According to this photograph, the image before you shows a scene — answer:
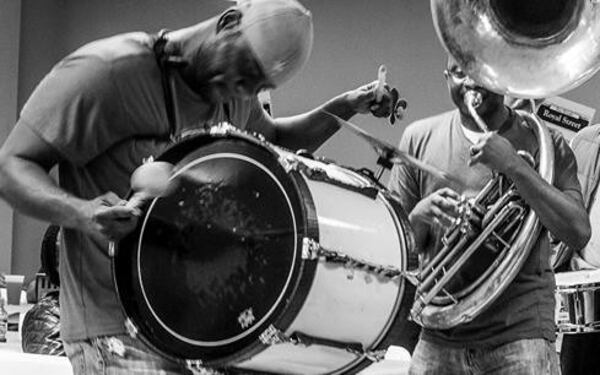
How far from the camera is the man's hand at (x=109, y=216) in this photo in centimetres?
176

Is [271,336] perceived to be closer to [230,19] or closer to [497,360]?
[230,19]

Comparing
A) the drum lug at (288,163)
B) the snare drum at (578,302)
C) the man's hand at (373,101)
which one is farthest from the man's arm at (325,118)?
the snare drum at (578,302)

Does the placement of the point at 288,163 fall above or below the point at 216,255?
above

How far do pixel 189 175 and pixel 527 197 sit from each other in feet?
3.30

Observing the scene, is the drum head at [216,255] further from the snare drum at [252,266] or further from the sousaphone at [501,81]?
the sousaphone at [501,81]

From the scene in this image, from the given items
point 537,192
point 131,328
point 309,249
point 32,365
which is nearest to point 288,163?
point 309,249

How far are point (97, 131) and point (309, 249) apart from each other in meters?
0.45

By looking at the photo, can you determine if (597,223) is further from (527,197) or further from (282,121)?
(282,121)

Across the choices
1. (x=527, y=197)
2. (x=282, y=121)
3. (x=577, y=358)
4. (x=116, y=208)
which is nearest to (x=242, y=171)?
(x=116, y=208)

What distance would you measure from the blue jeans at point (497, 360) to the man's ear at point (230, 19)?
1.10 meters

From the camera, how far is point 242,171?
1.93 metres

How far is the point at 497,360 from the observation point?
2.55 meters

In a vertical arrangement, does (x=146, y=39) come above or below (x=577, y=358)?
above

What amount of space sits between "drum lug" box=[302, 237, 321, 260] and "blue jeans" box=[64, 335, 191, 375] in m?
0.32
